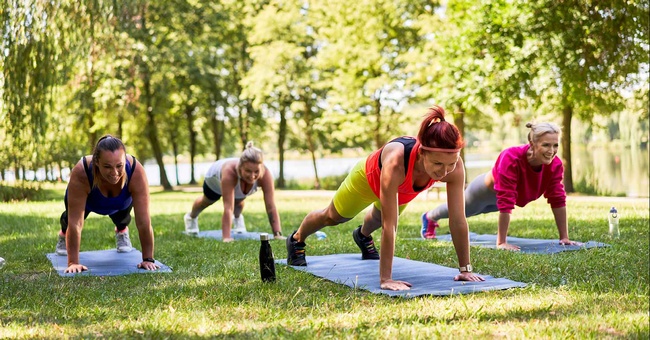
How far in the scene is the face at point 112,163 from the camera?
562 cm

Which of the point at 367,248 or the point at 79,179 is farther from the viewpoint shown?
the point at 367,248

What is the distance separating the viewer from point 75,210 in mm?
6039

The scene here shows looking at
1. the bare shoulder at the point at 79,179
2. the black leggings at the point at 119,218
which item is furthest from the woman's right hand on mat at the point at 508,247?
the bare shoulder at the point at 79,179

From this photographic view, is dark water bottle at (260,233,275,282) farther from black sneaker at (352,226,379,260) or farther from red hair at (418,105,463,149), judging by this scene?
black sneaker at (352,226,379,260)

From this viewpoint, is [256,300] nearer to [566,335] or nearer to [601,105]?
[566,335]

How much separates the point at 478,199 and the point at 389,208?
11.9ft

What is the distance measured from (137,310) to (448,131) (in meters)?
2.26

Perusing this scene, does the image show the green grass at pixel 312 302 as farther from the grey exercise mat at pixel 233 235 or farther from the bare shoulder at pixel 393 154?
the grey exercise mat at pixel 233 235

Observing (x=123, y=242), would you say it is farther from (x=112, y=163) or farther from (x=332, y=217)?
(x=332, y=217)

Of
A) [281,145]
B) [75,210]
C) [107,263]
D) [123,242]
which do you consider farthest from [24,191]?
[281,145]

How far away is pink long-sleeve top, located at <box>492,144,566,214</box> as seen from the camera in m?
7.39

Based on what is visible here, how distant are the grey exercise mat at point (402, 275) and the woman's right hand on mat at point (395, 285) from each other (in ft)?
0.12

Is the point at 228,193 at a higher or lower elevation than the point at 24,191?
higher

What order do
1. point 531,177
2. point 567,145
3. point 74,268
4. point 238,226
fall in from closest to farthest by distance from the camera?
point 74,268 < point 531,177 < point 238,226 < point 567,145
